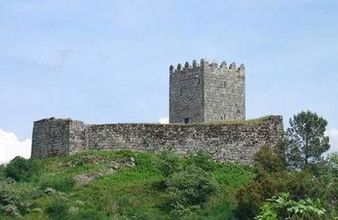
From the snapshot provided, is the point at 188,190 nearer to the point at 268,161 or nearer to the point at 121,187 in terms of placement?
the point at 121,187

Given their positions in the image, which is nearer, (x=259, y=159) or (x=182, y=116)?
(x=259, y=159)

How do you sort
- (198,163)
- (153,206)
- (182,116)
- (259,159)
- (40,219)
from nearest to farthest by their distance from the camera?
(40,219)
(153,206)
(259,159)
(198,163)
(182,116)

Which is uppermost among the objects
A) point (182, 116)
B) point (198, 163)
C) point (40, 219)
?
point (182, 116)

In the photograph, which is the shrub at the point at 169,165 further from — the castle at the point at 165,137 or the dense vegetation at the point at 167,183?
the castle at the point at 165,137

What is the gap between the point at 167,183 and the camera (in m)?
40.4

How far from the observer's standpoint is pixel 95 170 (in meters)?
43.3

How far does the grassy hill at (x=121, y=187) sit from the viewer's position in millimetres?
37094

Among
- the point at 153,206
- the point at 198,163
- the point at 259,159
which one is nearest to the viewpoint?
the point at 153,206

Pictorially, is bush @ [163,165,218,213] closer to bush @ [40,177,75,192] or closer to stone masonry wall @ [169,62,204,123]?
bush @ [40,177,75,192]

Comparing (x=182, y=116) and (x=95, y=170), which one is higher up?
(x=182, y=116)

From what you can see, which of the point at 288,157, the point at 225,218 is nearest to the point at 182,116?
the point at 288,157

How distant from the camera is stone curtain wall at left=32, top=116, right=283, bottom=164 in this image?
46.7m

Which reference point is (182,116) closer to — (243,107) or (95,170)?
(243,107)

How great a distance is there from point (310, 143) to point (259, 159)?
2.94 meters
